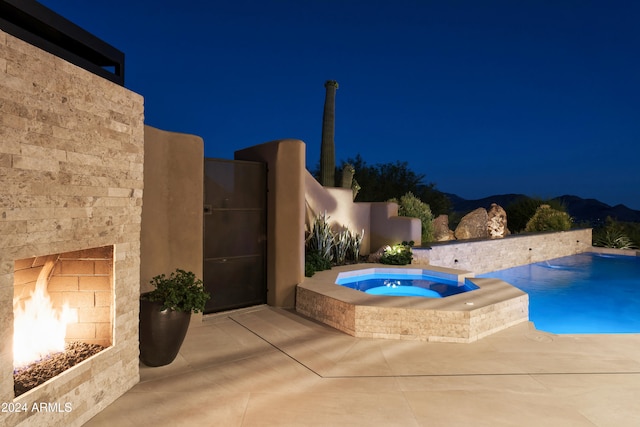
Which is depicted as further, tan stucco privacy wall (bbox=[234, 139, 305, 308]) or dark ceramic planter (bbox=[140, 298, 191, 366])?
tan stucco privacy wall (bbox=[234, 139, 305, 308])

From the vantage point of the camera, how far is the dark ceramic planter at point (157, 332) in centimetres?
370

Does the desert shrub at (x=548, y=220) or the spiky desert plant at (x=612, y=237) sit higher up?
the desert shrub at (x=548, y=220)

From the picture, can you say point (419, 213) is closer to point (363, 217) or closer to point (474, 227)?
point (363, 217)

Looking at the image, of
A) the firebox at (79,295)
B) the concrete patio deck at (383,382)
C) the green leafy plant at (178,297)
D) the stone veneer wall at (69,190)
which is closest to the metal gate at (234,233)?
the concrete patio deck at (383,382)

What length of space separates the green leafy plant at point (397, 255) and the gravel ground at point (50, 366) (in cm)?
609

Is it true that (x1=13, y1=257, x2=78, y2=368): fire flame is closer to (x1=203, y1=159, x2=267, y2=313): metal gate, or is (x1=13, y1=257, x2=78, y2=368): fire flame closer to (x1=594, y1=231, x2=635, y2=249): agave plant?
(x1=203, y1=159, x2=267, y2=313): metal gate

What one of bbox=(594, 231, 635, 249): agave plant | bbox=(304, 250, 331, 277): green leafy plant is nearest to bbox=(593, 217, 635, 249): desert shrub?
bbox=(594, 231, 635, 249): agave plant

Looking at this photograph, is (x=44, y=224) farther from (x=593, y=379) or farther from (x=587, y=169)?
(x=587, y=169)

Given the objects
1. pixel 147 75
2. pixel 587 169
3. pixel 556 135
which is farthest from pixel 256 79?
pixel 587 169

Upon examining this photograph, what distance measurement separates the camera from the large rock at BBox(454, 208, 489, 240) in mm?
12906

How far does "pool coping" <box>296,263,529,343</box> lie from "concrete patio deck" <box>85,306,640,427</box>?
166 mm

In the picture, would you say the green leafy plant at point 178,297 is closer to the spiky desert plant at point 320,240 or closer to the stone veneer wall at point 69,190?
the stone veneer wall at point 69,190

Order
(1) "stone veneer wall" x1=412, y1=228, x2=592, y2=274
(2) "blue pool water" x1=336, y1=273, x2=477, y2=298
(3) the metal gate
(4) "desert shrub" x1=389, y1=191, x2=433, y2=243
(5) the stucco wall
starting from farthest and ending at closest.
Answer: (4) "desert shrub" x1=389, y1=191, x2=433, y2=243, (1) "stone veneer wall" x1=412, y1=228, x2=592, y2=274, (5) the stucco wall, (2) "blue pool water" x1=336, y1=273, x2=477, y2=298, (3) the metal gate

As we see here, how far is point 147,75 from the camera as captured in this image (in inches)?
1582
